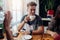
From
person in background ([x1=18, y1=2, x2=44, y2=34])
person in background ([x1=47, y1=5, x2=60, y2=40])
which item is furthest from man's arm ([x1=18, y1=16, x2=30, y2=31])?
person in background ([x1=47, y1=5, x2=60, y2=40])

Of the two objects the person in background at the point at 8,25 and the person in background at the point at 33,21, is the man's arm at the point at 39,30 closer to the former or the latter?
the person in background at the point at 33,21

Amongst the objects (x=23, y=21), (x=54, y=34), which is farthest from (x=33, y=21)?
(x=54, y=34)

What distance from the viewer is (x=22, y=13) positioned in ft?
3.90

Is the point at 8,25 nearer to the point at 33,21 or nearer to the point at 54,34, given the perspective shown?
the point at 33,21

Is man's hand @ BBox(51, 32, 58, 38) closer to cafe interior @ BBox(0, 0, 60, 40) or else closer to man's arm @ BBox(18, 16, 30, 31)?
cafe interior @ BBox(0, 0, 60, 40)

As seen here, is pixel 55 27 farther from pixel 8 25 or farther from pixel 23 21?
pixel 8 25

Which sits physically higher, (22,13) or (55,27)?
(22,13)

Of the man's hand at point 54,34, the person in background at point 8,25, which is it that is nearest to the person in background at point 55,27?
the man's hand at point 54,34

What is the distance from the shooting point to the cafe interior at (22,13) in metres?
1.18

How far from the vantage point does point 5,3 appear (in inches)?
46.3

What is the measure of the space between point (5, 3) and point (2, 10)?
0.19 feet

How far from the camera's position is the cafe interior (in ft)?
3.88

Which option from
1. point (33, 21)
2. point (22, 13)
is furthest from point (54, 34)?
point (22, 13)

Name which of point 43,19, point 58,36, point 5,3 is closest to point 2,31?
point 5,3
